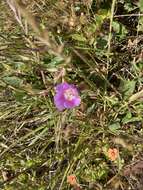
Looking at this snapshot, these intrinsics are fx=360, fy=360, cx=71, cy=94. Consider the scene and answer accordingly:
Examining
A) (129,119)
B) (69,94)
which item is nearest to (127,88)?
(129,119)

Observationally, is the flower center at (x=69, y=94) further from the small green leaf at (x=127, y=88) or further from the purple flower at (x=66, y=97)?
→ the small green leaf at (x=127, y=88)

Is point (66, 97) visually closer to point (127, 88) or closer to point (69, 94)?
point (69, 94)

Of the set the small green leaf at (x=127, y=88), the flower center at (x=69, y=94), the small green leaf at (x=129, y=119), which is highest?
the flower center at (x=69, y=94)

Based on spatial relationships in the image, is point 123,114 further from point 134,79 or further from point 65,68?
point 65,68

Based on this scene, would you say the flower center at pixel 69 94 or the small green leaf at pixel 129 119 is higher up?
the flower center at pixel 69 94

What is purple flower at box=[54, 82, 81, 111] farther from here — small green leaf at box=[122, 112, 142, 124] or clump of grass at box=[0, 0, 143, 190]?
small green leaf at box=[122, 112, 142, 124]

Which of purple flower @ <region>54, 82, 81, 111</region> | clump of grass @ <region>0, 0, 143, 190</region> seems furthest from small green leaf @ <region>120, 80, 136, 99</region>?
purple flower @ <region>54, 82, 81, 111</region>

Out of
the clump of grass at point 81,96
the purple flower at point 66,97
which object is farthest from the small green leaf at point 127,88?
the purple flower at point 66,97

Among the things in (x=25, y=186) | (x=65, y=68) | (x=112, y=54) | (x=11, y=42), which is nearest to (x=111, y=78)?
(x=112, y=54)
